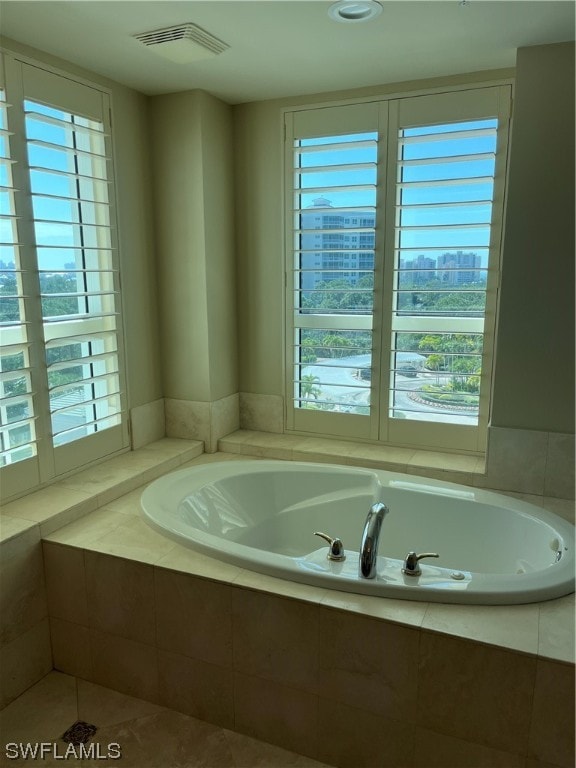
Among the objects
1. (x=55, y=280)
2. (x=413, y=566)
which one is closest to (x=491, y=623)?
(x=413, y=566)

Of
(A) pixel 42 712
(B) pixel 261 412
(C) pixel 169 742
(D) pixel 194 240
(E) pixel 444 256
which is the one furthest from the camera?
(B) pixel 261 412

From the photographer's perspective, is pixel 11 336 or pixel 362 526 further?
pixel 362 526

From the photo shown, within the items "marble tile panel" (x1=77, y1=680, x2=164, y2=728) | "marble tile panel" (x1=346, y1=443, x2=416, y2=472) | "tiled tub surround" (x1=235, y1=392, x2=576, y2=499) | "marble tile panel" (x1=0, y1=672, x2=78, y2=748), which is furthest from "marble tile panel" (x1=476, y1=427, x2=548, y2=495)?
"marble tile panel" (x1=0, y1=672, x2=78, y2=748)

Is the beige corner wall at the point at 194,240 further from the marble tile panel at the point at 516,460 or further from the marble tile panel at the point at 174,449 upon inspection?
the marble tile panel at the point at 516,460

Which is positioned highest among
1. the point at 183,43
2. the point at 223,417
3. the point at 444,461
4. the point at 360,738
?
the point at 183,43

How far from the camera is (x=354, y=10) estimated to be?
1.95m

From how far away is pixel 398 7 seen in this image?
6.35 ft

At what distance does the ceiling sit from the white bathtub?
182 cm

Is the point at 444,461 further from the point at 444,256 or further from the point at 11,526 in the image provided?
the point at 11,526

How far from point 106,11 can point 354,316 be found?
170cm

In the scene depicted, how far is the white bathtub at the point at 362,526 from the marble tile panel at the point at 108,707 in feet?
1.93

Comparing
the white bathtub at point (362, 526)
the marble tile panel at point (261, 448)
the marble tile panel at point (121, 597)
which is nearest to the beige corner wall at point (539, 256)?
the white bathtub at point (362, 526)

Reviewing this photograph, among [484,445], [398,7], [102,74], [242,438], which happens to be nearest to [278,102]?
[102,74]

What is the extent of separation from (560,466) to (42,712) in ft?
7.41
